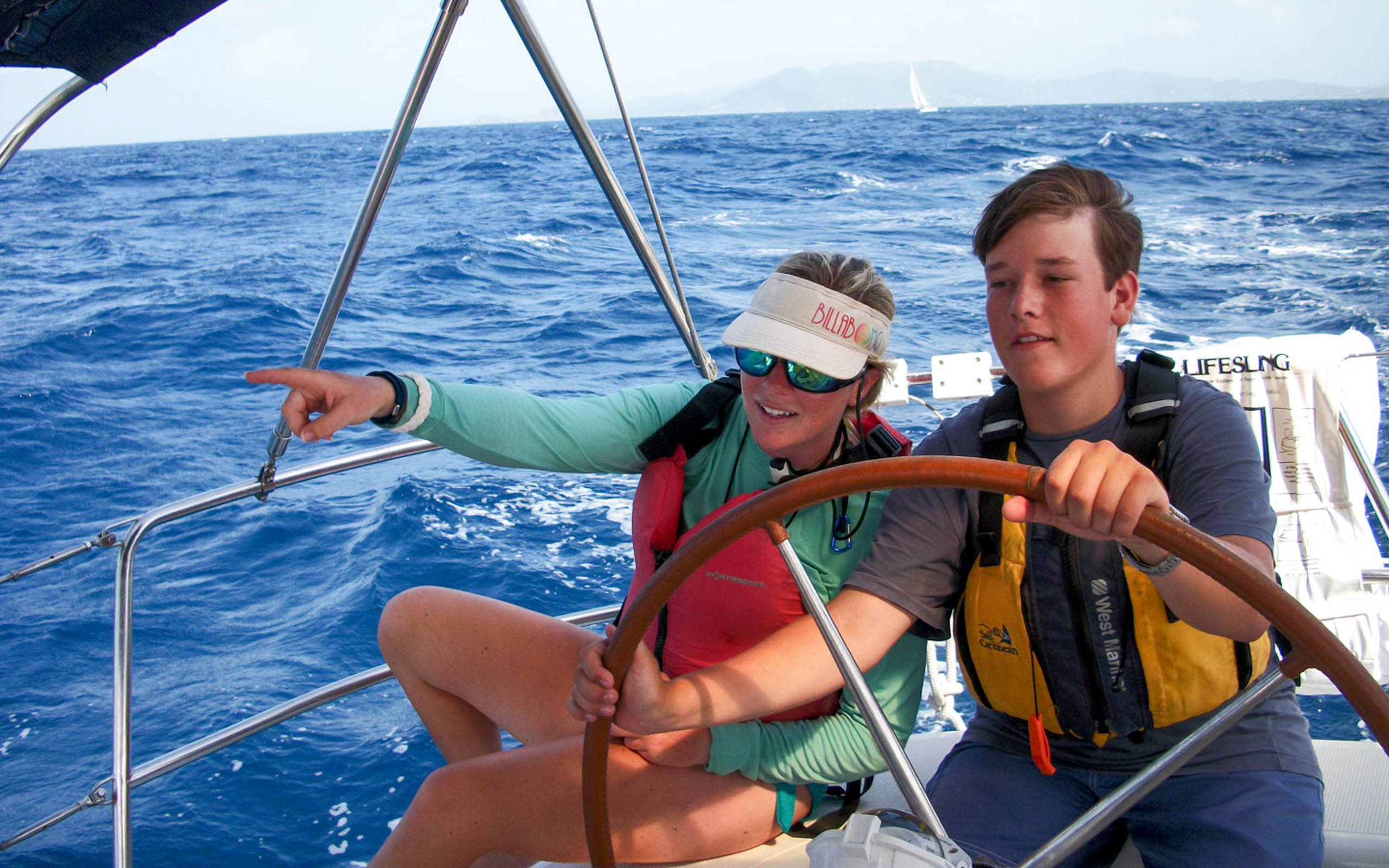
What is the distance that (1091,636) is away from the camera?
1273mm

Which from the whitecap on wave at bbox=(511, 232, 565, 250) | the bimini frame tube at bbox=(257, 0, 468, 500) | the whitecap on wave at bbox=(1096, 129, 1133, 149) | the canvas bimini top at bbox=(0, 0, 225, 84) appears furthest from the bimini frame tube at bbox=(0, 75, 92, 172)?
the whitecap on wave at bbox=(1096, 129, 1133, 149)

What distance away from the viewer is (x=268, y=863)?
2.83 meters

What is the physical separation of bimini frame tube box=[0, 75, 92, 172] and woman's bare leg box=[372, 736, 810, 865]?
0.89m

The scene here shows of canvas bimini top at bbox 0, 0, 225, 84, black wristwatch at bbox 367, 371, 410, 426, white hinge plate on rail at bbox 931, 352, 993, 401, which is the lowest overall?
Answer: white hinge plate on rail at bbox 931, 352, 993, 401

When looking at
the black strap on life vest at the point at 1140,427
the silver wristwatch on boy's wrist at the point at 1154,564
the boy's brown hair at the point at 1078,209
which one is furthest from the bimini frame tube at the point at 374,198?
the silver wristwatch on boy's wrist at the point at 1154,564

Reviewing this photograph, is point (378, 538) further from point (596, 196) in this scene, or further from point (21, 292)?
point (596, 196)

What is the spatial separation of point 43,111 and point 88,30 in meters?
0.13

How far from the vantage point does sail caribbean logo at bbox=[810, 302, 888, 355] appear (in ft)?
4.66

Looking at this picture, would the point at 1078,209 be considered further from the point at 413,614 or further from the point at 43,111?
the point at 43,111

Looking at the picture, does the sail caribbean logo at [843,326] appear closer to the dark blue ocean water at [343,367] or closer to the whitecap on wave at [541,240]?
the dark blue ocean water at [343,367]

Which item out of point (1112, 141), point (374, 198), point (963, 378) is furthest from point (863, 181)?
point (374, 198)

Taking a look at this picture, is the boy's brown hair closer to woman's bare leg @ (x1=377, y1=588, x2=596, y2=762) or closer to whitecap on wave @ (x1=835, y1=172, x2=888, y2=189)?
woman's bare leg @ (x1=377, y1=588, x2=596, y2=762)

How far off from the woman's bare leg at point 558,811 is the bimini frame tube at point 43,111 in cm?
89

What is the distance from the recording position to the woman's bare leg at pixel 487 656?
1.49m
